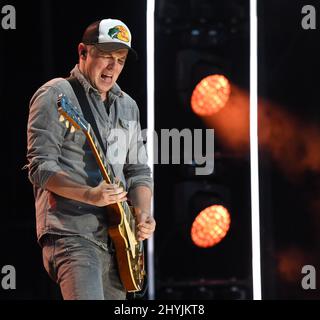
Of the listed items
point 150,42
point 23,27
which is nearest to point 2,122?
point 23,27

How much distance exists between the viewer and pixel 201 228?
4.06m

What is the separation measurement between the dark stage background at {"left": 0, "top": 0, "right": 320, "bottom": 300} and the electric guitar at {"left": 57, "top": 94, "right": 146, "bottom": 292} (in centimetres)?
96

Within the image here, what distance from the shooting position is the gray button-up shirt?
287cm

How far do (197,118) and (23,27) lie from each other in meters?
0.95

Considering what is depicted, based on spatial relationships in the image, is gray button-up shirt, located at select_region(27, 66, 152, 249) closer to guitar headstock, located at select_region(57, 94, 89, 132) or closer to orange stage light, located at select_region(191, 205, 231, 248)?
guitar headstock, located at select_region(57, 94, 89, 132)

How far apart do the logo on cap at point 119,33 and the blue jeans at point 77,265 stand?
2.45 feet

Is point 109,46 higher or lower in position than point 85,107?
higher

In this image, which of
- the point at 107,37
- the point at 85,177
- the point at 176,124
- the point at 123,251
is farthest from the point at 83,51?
the point at 176,124

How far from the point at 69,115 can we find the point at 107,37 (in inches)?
16.2

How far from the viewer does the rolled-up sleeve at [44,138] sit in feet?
9.33

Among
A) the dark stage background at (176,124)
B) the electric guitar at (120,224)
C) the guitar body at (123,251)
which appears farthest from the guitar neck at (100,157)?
the dark stage background at (176,124)

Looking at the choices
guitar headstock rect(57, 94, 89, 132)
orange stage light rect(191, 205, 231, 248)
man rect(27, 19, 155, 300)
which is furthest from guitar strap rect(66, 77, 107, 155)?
orange stage light rect(191, 205, 231, 248)

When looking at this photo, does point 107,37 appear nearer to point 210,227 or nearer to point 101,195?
point 101,195

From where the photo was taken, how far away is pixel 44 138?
2.87 meters
